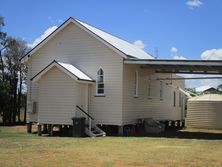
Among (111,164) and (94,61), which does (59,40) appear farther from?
(111,164)

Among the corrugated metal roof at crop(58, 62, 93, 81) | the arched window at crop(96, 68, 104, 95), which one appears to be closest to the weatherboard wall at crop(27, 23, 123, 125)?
the arched window at crop(96, 68, 104, 95)

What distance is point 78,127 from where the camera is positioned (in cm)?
2541

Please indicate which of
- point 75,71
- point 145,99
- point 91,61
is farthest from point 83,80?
point 145,99

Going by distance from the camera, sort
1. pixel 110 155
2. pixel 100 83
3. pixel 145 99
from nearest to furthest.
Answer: pixel 110 155 → pixel 100 83 → pixel 145 99

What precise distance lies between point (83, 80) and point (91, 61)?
2242 millimetres

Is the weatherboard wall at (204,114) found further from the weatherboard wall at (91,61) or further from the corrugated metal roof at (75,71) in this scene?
the corrugated metal roof at (75,71)

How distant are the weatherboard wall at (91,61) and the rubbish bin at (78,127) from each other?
2.19 m

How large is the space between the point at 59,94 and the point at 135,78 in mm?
5601

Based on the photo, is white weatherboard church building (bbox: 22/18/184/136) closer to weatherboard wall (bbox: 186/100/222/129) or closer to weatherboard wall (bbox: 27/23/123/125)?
weatherboard wall (bbox: 27/23/123/125)

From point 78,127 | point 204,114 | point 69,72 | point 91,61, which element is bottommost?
point 78,127

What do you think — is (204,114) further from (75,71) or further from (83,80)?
(83,80)

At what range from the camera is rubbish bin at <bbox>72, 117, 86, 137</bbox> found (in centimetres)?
2539

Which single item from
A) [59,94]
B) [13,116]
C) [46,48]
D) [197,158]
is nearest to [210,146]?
[197,158]

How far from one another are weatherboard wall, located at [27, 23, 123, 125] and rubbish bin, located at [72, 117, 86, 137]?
2.19 m
